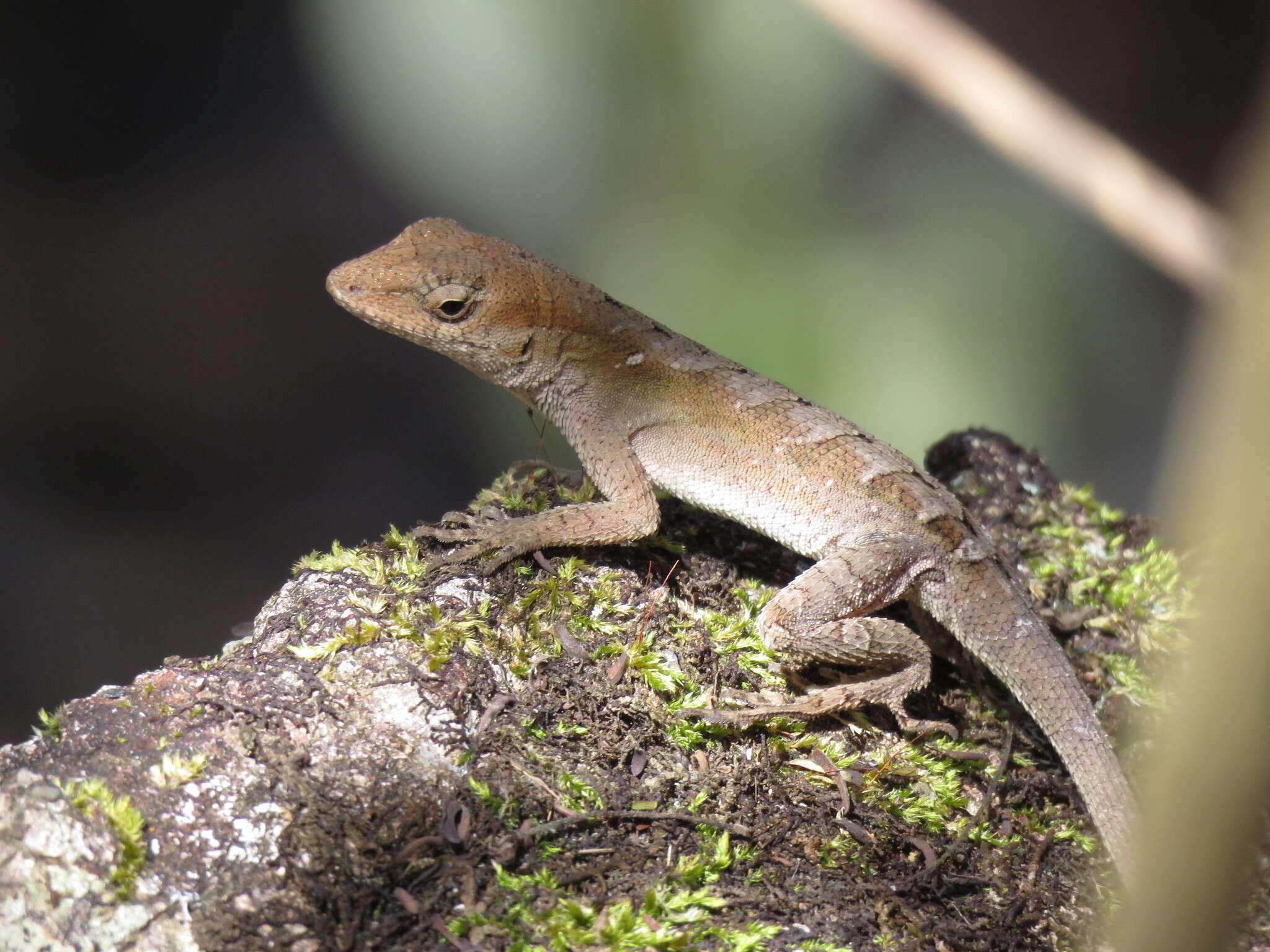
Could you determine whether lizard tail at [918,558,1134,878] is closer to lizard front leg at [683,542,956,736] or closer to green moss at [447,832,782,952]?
lizard front leg at [683,542,956,736]

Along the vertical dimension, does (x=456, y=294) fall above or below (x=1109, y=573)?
below

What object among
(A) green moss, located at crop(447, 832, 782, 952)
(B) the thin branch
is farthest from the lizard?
(B) the thin branch

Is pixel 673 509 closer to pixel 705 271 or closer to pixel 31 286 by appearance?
pixel 705 271

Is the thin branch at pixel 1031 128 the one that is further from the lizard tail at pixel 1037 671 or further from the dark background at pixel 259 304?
the lizard tail at pixel 1037 671

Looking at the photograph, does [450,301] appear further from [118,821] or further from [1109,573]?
[1109,573]

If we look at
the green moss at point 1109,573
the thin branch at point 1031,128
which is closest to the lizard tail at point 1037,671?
the green moss at point 1109,573

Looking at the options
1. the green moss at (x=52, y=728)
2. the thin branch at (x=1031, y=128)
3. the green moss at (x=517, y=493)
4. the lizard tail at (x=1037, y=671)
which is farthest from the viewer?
the thin branch at (x=1031, y=128)

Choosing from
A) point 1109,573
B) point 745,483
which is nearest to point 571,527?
point 745,483
